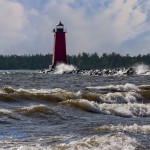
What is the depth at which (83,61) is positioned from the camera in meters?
135

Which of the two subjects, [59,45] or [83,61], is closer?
[59,45]

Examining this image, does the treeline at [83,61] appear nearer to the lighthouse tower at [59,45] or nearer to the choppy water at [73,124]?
the lighthouse tower at [59,45]

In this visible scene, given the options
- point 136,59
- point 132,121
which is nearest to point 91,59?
point 136,59

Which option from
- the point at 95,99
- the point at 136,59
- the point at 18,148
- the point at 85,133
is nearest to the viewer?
the point at 18,148

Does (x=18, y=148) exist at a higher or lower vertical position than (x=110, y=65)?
lower

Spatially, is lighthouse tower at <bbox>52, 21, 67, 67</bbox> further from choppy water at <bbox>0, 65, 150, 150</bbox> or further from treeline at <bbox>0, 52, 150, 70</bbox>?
choppy water at <bbox>0, 65, 150, 150</bbox>

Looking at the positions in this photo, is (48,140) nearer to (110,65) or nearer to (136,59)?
(136,59)

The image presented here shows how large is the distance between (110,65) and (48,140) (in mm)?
115598

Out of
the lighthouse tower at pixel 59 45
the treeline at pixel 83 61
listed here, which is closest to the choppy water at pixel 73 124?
the lighthouse tower at pixel 59 45

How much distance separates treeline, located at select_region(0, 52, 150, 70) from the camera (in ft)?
397

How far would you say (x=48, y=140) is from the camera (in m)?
10.3

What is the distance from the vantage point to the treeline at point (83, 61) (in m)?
121

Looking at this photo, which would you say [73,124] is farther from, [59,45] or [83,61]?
[83,61]

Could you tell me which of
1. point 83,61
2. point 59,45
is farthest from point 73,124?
point 83,61
